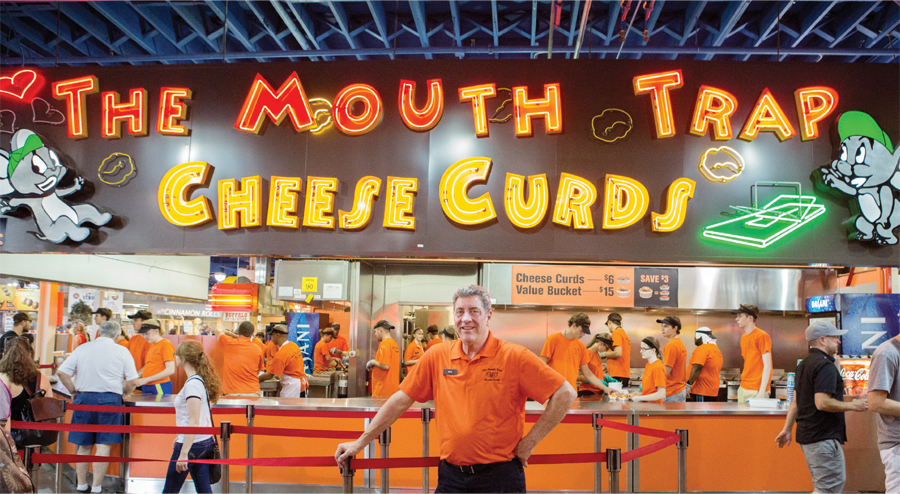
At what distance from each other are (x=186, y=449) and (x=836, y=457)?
16.0 ft

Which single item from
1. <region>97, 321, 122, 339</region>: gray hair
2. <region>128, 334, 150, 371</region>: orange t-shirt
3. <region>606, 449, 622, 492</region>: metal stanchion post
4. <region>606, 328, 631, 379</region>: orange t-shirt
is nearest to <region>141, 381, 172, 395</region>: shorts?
<region>128, 334, 150, 371</region>: orange t-shirt

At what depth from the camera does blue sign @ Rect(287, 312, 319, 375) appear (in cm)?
1241

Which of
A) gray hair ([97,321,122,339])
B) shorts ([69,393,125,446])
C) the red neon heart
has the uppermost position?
the red neon heart

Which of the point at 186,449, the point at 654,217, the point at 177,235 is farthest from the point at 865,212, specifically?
the point at 177,235

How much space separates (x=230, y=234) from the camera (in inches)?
295

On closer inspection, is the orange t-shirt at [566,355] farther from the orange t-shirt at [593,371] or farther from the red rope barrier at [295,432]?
the red rope barrier at [295,432]

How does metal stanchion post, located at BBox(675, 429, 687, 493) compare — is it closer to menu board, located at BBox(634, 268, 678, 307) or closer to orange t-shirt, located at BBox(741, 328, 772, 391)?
orange t-shirt, located at BBox(741, 328, 772, 391)

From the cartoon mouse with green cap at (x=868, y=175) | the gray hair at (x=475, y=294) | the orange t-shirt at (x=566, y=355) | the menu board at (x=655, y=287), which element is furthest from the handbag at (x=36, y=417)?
the menu board at (x=655, y=287)

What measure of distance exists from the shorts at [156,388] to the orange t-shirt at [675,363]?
6.55 meters

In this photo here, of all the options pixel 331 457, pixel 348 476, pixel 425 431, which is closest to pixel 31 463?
pixel 331 457

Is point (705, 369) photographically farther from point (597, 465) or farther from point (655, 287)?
point (655, 287)

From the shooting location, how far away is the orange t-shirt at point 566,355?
7.23 metres

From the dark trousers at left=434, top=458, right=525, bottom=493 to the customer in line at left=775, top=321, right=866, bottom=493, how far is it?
2755 millimetres

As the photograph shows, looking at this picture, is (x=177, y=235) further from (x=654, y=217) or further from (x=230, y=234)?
(x=654, y=217)
